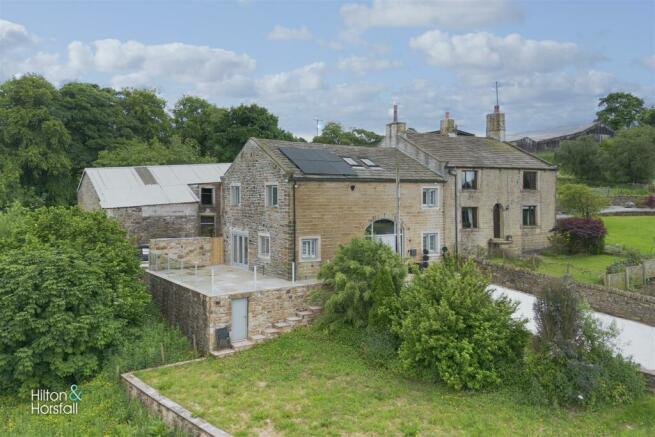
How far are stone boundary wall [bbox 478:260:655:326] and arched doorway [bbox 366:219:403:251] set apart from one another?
572cm

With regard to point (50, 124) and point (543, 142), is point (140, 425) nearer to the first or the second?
point (50, 124)

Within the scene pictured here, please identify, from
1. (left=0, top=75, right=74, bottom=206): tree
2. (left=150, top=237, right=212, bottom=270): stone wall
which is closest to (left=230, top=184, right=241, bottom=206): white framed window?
(left=150, top=237, right=212, bottom=270): stone wall

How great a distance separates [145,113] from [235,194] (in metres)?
29.6

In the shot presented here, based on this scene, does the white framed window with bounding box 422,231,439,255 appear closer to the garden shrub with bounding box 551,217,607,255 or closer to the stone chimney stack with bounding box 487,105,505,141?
the garden shrub with bounding box 551,217,607,255

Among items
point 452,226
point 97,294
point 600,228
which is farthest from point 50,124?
point 600,228

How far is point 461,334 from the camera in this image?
14.9m

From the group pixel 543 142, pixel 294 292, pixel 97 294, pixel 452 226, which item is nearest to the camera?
pixel 97 294

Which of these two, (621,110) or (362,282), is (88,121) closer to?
(362,282)

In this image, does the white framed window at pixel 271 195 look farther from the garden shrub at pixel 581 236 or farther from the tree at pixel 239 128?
the tree at pixel 239 128

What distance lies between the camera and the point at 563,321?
45.6 ft

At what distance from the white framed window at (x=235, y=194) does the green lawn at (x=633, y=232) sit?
21.2 meters

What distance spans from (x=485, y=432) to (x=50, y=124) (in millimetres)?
40507

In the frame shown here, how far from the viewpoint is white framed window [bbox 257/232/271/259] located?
2407cm

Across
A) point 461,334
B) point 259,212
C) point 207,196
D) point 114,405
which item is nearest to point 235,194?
point 259,212
